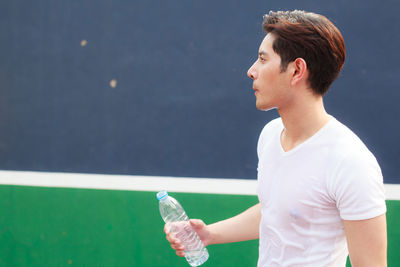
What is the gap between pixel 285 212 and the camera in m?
1.23

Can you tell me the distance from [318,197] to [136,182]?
1.57m

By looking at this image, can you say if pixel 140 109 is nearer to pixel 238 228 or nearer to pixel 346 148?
pixel 238 228

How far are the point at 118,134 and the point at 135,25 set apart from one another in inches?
26.9

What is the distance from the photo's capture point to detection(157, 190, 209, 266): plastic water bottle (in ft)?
5.14

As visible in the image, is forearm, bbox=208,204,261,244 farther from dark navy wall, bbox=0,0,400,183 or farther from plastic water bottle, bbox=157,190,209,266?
dark navy wall, bbox=0,0,400,183

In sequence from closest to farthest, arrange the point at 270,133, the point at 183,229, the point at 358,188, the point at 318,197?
1. the point at 358,188
2. the point at 318,197
3. the point at 270,133
4. the point at 183,229

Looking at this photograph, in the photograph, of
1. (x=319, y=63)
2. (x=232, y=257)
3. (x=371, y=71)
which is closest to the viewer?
(x=319, y=63)

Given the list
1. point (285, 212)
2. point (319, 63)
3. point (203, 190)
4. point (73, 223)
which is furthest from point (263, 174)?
point (73, 223)

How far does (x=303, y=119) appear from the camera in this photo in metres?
1.30

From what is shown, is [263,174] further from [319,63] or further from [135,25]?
[135,25]

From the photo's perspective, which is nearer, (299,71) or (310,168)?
(310,168)

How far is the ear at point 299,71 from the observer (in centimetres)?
129

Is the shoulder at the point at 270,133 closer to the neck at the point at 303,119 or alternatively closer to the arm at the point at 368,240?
the neck at the point at 303,119

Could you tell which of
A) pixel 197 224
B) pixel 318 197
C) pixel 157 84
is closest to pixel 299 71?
pixel 318 197
